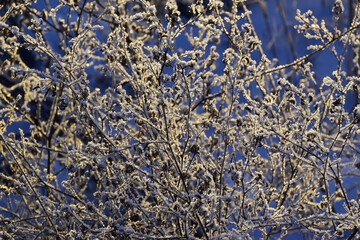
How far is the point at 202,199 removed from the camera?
2.81 m

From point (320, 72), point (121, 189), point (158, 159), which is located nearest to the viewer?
point (121, 189)

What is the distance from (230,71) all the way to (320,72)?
21.2 feet

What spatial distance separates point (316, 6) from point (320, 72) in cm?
169

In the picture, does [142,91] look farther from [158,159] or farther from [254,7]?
[254,7]

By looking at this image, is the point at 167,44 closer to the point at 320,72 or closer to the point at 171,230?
the point at 171,230

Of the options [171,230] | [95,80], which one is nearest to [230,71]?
[171,230]

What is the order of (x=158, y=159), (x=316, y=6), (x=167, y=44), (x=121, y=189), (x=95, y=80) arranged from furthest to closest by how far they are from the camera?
1. (x=316, y=6)
2. (x=95, y=80)
3. (x=158, y=159)
4. (x=121, y=189)
5. (x=167, y=44)

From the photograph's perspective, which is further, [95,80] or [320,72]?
[320,72]

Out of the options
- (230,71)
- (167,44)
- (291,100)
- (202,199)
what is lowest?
(202,199)

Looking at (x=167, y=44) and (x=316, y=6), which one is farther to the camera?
(x=316, y=6)

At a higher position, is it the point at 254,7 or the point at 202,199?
the point at 254,7

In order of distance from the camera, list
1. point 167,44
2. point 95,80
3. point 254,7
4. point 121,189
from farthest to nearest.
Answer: point 254,7 → point 95,80 → point 121,189 → point 167,44

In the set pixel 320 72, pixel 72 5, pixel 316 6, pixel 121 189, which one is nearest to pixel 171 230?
pixel 121 189

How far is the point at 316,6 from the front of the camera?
9898mm
